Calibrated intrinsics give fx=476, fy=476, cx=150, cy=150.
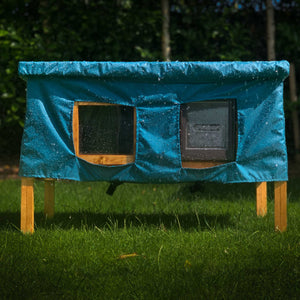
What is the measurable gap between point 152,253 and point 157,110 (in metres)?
0.89

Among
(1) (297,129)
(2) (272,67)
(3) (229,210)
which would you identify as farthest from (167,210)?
(1) (297,129)

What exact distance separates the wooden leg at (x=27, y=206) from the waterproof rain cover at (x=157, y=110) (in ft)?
0.48

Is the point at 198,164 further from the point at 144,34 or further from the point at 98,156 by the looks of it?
the point at 144,34

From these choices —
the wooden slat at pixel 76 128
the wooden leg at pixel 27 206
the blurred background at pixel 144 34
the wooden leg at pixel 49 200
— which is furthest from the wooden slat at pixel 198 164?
the blurred background at pixel 144 34

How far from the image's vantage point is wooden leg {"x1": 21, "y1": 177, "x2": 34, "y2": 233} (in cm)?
317

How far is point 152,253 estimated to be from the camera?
268 cm

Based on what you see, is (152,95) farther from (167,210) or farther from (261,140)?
(167,210)

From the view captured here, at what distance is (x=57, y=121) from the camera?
3090 mm

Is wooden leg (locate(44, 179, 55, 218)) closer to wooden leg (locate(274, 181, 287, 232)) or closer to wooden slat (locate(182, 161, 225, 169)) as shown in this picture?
wooden slat (locate(182, 161, 225, 169))

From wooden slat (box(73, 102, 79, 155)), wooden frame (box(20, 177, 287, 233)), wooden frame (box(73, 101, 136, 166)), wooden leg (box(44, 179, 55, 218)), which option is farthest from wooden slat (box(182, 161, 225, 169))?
wooden leg (box(44, 179, 55, 218))

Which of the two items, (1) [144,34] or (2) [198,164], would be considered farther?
(1) [144,34]

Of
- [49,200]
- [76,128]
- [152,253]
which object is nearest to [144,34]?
[49,200]

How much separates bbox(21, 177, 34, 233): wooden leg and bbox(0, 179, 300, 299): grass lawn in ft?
0.29

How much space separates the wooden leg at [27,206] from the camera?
10.4ft
